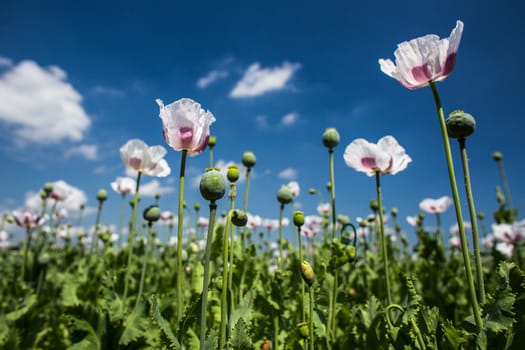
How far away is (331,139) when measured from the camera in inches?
103

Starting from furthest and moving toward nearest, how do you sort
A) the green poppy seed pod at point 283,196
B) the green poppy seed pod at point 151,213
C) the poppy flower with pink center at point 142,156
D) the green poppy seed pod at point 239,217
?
the green poppy seed pod at point 283,196 < the green poppy seed pod at point 151,213 < the poppy flower with pink center at point 142,156 < the green poppy seed pod at point 239,217

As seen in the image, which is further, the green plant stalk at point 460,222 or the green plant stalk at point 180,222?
the green plant stalk at point 180,222

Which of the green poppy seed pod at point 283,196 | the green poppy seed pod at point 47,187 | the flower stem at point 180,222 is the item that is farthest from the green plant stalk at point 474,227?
the green poppy seed pod at point 47,187

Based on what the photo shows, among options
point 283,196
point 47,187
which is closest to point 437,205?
point 283,196

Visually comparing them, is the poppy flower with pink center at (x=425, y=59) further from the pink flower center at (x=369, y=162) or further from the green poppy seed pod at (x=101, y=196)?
the green poppy seed pod at (x=101, y=196)

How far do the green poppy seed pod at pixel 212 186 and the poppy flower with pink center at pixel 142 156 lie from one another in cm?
129

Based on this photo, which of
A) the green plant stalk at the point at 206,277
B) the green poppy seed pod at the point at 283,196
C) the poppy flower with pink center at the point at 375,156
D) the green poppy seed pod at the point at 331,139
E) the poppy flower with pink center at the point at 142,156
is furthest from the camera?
the green poppy seed pod at the point at 283,196

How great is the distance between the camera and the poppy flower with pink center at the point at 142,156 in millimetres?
2438

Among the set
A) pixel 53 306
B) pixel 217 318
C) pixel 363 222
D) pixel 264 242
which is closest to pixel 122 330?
pixel 217 318

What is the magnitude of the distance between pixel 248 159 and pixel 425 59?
63.8 inches

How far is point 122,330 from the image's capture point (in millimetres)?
2395

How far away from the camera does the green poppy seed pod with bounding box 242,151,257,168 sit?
111 inches

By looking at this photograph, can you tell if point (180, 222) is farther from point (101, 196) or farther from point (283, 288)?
point (101, 196)

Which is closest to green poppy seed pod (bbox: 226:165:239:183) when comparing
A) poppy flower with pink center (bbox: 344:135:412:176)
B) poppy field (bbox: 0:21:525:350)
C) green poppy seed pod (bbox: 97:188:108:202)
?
poppy field (bbox: 0:21:525:350)
